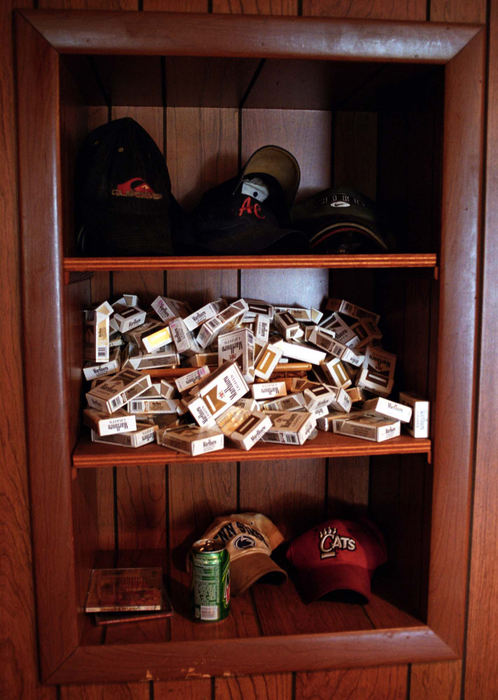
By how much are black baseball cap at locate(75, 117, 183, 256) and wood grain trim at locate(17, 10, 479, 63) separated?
0.79 feet

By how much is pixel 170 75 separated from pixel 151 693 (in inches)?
51.3

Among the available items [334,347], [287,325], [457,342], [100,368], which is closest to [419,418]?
[457,342]

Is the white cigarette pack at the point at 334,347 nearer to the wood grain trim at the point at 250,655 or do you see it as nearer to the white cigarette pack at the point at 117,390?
the white cigarette pack at the point at 117,390

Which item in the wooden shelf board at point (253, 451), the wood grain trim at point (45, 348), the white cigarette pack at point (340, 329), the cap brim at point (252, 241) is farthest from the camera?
the white cigarette pack at point (340, 329)

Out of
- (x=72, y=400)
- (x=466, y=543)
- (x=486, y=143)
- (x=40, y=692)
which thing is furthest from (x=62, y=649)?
(x=486, y=143)

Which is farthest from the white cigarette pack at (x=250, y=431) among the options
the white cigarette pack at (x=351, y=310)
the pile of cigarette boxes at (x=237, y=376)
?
the white cigarette pack at (x=351, y=310)

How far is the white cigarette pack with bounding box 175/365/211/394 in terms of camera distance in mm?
1487

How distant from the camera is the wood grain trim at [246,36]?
1.21 meters

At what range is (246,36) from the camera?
1239mm

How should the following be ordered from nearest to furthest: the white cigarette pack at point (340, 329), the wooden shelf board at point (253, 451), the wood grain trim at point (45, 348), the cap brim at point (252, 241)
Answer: the wood grain trim at point (45, 348) → the wooden shelf board at point (253, 451) → the cap brim at point (252, 241) → the white cigarette pack at point (340, 329)

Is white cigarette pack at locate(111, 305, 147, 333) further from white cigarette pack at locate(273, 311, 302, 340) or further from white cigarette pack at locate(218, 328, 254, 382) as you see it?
white cigarette pack at locate(273, 311, 302, 340)

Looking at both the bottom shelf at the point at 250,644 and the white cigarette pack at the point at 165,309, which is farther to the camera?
the white cigarette pack at the point at 165,309

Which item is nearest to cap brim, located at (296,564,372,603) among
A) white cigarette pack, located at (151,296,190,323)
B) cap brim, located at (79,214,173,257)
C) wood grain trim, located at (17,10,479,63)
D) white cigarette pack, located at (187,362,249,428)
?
white cigarette pack, located at (187,362,249,428)

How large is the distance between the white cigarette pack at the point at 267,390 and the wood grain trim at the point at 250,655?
513mm
